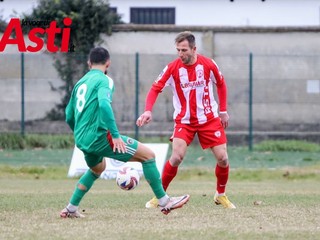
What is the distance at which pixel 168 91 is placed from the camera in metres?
26.0

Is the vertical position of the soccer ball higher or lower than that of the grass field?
higher

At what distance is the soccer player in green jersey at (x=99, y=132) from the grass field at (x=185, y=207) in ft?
1.17

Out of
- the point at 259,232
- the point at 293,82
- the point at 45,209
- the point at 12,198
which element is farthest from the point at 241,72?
the point at 259,232

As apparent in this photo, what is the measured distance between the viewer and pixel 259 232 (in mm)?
8930

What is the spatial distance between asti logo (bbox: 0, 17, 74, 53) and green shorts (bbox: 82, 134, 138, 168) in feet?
50.9

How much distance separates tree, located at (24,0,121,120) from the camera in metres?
25.4

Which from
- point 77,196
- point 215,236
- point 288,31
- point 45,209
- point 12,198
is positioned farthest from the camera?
point 288,31

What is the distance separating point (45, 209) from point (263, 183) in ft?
26.8

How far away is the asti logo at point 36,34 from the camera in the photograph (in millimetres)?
25969

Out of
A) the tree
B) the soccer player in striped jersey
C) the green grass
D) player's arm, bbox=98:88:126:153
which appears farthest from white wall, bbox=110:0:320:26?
player's arm, bbox=98:88:126:153

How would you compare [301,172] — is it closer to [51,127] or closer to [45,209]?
[51,127]

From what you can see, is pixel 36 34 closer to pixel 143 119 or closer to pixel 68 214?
pixel 143 119

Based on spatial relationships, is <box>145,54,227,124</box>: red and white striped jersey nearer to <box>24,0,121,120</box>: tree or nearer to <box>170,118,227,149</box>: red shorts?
<box>170,118,227,149</box>: red shorts

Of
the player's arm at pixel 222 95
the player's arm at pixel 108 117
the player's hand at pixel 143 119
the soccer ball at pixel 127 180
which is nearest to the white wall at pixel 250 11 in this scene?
the player's arm at pixel 222 95
